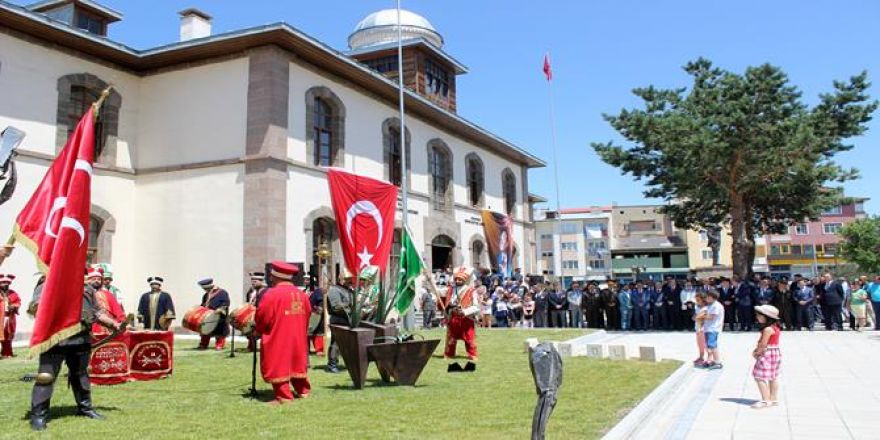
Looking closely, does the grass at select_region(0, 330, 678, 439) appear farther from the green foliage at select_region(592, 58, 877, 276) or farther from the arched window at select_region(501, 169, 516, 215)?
the arched window at select_region(501, 169, 516, 215)

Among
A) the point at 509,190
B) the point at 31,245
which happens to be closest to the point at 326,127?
the point at 31,245

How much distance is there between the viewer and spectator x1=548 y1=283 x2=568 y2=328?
22297 millimetres

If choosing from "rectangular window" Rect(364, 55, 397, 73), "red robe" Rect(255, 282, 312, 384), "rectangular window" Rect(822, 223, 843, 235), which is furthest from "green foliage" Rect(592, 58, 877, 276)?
"rectangular window" Rect(822, 223, 843, 235)

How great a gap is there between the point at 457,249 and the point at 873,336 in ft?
51.3

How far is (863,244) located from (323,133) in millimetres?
57976

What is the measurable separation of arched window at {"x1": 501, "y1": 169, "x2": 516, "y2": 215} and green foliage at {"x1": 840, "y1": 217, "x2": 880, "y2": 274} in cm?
4158

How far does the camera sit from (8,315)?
12273mm

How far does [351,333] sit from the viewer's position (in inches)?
333

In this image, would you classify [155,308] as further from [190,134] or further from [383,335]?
[190,134]

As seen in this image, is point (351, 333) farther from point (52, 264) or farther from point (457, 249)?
point (457, 249)

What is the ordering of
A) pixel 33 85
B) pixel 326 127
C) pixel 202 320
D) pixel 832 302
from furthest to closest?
pixel 326 127 → pixel 832 302 → pixel 33 85 → pixel 202 320

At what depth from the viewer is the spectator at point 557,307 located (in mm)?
22297

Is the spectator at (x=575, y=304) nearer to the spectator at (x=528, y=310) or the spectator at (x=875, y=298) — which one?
the spectator at (x=528, y=310)

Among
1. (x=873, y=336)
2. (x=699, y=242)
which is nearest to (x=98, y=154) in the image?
(x=873, y=336)
